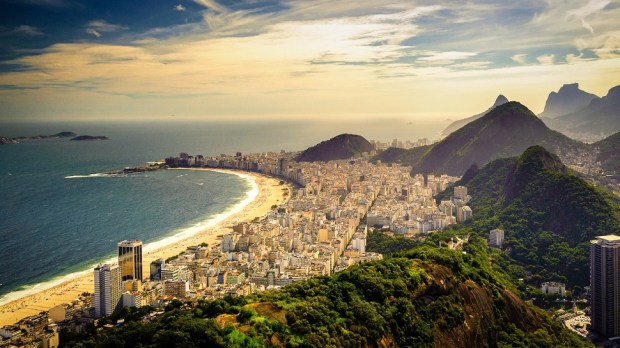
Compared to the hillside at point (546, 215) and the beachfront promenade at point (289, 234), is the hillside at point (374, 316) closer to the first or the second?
the beachfront promenade at point (289, 234)

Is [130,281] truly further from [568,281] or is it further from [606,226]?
[606,226]

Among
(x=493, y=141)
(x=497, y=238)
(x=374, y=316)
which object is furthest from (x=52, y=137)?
(x=374, y=316)

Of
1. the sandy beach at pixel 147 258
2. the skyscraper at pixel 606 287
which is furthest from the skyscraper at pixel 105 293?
the skyscraper at pixel 606 287

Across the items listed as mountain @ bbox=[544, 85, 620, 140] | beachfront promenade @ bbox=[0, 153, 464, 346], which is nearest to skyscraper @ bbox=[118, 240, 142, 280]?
beachfront promenade @ bbox=[0, 153, 464, 346]

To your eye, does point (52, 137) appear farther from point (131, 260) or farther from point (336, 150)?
point (131, 260)

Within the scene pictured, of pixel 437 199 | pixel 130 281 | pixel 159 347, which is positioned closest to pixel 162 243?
pixel 130 281

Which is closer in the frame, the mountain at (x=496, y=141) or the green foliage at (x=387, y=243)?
the green foliage at (x=387, y=243)

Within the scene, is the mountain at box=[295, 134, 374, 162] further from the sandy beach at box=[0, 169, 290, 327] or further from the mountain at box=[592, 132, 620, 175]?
the mountain at box=[592, 132, 620, 175]
